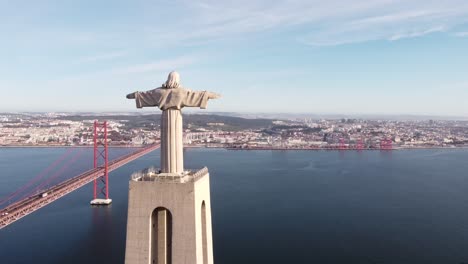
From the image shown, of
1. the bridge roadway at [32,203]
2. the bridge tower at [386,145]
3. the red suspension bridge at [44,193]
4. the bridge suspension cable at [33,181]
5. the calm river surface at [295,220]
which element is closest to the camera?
the calm river surface at [295,220]

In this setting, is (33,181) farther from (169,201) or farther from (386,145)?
(386,145)

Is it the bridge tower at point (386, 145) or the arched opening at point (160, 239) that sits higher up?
the arched opening at point (160, 239)

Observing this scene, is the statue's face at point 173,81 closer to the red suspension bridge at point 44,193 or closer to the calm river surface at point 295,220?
the calm river surface at point 295,220

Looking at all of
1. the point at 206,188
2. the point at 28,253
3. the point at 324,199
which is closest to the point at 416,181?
the point at 324,199

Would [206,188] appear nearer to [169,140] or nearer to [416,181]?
[169,140]

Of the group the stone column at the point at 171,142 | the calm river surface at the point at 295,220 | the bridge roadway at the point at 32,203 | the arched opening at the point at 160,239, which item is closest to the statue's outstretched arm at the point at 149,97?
the stone column at the point at 171,142

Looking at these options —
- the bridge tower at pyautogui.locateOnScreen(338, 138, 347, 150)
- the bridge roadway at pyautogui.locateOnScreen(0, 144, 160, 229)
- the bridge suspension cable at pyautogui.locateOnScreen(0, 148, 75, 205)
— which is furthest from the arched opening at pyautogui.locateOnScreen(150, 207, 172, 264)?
the bridge tower at pyautogui.locateOnScreen(338, 138, 347, 150)

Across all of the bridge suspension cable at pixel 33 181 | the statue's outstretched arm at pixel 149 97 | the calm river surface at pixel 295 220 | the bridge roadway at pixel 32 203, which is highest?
the statue's outstretched arm at pixel 149 97

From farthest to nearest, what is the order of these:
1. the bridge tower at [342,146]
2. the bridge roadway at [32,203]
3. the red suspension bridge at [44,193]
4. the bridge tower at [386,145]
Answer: the bridge tower at [386,145], the bridge tower at [342,146], the red suspension bridge at [44,193], the bridge roadway at [32,203]

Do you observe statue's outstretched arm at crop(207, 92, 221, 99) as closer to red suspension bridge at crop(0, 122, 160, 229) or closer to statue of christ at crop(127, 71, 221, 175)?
→ statue of christ at crop(127, 71, 221, 175)
